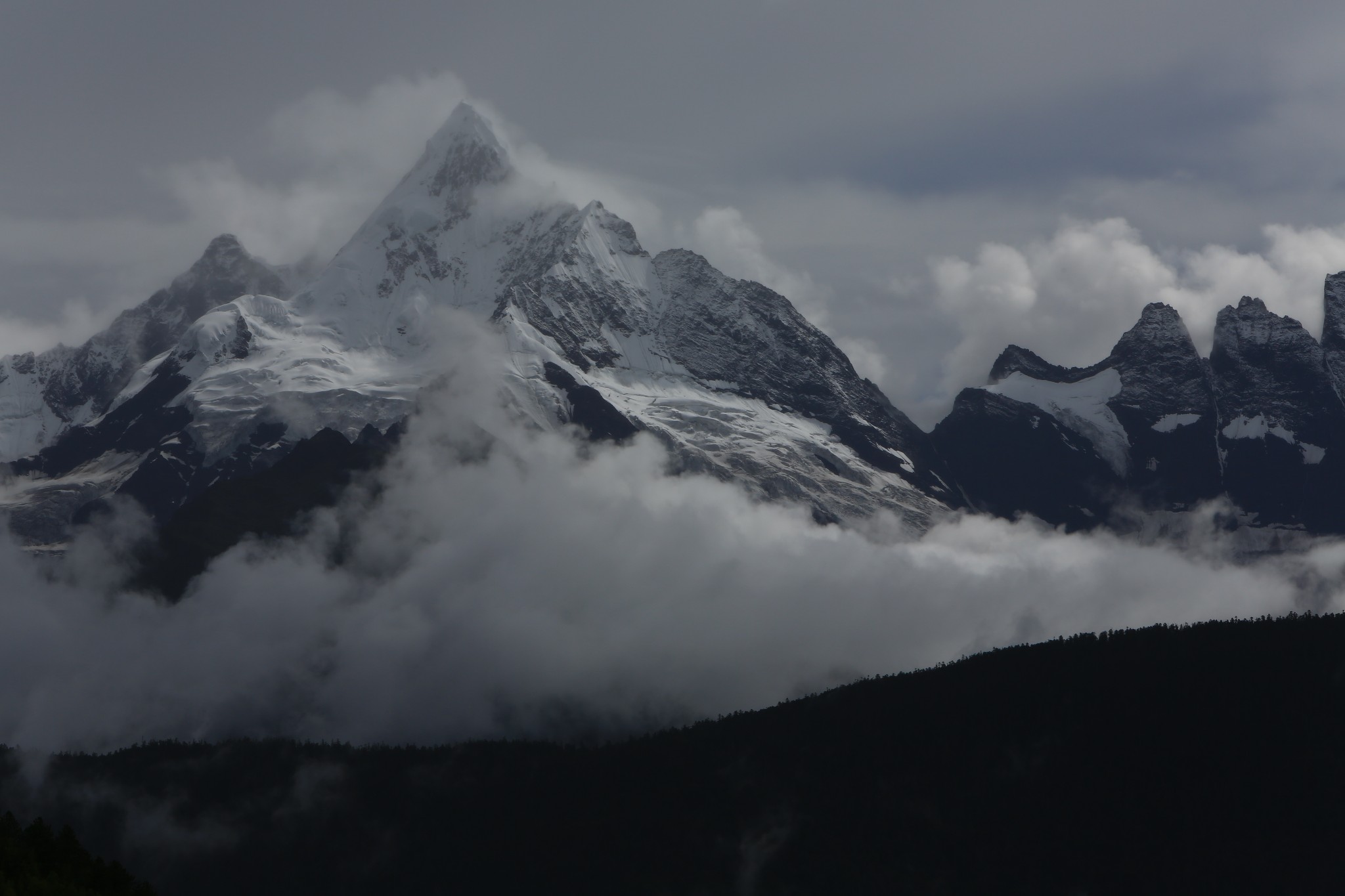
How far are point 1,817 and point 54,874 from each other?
1191 inches

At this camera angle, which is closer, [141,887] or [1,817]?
[141,887]

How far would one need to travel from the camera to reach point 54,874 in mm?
145375

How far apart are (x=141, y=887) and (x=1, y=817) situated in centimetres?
2889

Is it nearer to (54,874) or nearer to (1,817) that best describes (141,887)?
(54,874)

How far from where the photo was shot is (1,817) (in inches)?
6767

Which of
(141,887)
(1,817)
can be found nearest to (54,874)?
(141,887)

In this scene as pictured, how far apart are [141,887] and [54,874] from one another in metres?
8.32

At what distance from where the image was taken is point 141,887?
496ft

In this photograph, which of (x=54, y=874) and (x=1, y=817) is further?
(x=1, y=817)
